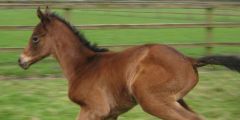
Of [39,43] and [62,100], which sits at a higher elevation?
[39,43]

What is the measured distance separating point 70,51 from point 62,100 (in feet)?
5.77

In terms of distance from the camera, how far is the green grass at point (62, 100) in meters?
6.25

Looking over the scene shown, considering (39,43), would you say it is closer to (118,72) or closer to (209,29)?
(118,72)

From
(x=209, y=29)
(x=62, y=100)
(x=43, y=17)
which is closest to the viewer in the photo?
(x=43, y=17)

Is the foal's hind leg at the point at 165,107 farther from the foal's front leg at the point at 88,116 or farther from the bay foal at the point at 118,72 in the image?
the foal's front leg at the point at 88,116

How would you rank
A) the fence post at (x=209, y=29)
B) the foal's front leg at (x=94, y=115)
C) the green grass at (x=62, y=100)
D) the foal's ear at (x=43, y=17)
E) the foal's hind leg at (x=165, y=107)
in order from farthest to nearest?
the fence post at (x=209, y=29) < the green grass at (x=62, y=100) < the foal's ear at (x=43, y=17) < the foal's front leg at (x=94, y=115) < the foal's hind leg at (x=165, y=107)

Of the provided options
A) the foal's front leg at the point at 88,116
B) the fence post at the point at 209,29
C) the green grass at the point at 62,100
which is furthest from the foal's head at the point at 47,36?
the fence post at the point at 209,29

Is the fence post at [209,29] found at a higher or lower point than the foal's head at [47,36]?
lower

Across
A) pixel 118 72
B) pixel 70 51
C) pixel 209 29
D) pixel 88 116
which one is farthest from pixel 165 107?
pixel 209 29

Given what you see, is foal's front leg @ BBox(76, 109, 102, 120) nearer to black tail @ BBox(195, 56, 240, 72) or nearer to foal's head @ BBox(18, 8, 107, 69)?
foal's head @ BBox(18, 8, 107, 69)

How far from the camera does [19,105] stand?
21.6 ft

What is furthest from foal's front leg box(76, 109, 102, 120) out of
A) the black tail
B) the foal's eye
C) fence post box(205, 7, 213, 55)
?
fence post box(205, 7, 213, 55)

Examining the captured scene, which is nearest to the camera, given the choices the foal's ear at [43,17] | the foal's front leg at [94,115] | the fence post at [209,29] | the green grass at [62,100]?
the foal's front leg at [94,115]

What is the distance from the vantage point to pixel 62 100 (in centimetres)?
695
